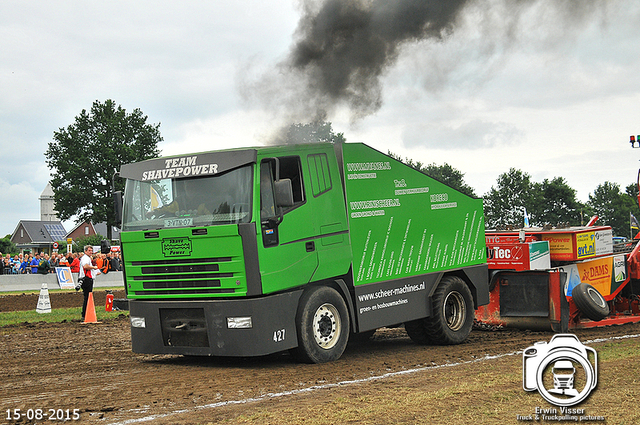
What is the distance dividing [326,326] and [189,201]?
2.48m

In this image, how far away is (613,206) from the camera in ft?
347

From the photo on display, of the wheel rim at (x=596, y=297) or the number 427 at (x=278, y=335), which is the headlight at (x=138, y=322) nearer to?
the number 427 at (x=278, y=335)

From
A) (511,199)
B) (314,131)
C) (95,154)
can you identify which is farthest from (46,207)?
(314,131)

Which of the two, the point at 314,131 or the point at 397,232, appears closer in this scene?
the point at 397,232

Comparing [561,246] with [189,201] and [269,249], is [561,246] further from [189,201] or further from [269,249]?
[189,201]

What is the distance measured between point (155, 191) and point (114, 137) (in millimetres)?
53160

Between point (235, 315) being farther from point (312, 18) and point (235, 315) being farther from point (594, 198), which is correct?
point (594, 198)

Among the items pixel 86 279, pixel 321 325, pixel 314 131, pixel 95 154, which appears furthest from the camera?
pixel 95 154

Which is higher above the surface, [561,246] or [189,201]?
[189,201]

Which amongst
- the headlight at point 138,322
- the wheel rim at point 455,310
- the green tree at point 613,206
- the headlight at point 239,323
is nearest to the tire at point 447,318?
the wheel rim at point 455,310

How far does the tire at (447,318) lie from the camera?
A: 34.2 feet

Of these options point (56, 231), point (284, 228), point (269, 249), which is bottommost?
point (269, 249)

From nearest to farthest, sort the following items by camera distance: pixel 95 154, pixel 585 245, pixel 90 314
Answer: pixel 585 245, pixel 90 314, pixel 95 154

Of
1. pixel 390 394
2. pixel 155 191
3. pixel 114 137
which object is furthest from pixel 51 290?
pixel 114 137
